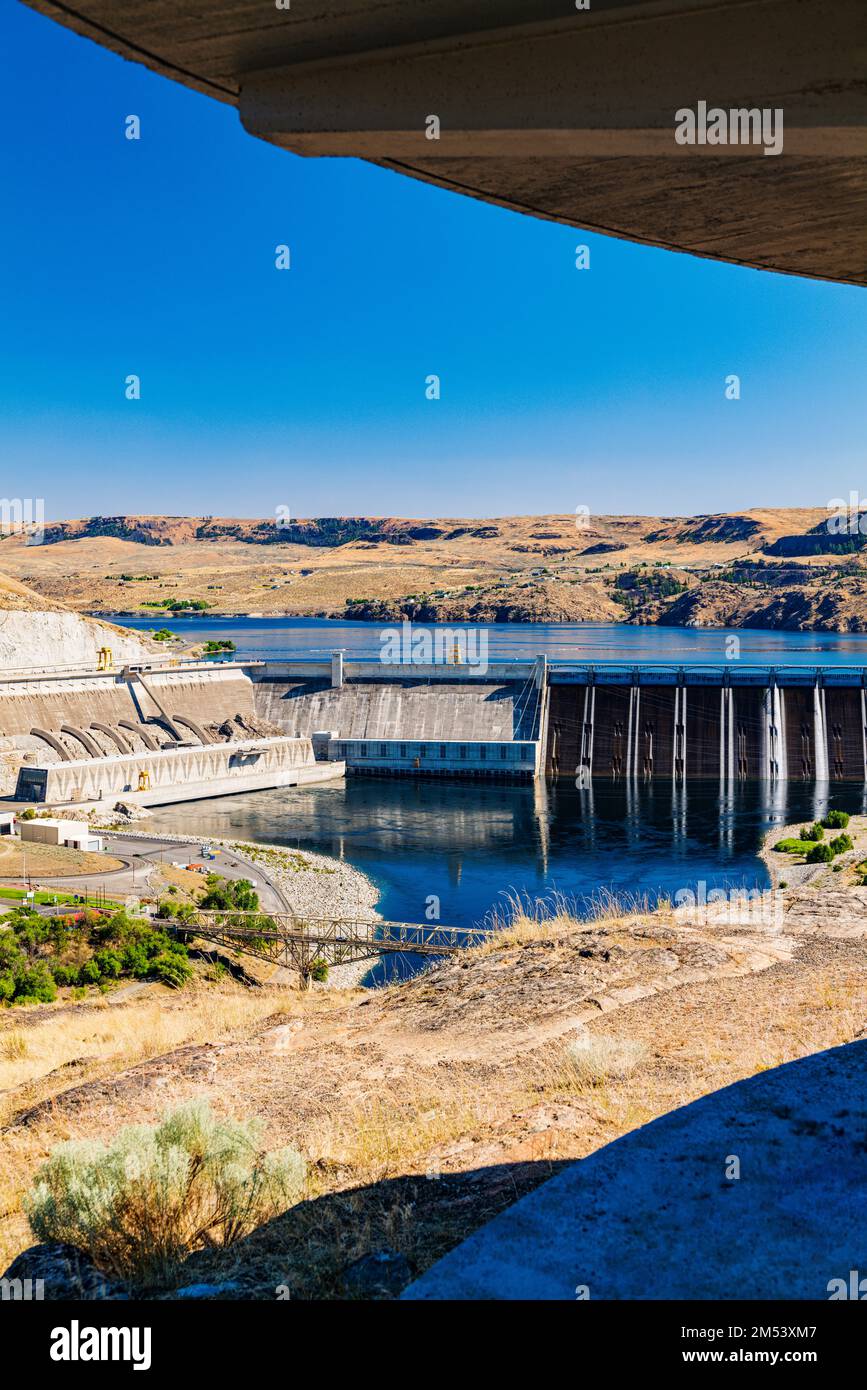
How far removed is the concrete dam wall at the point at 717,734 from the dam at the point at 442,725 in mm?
77

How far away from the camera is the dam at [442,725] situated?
55406 millimetres

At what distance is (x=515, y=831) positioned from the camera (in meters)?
47.4

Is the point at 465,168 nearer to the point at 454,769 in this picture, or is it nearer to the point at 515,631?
the point at 454,769

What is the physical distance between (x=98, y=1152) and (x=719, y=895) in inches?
1124

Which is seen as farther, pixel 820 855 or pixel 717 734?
pixel 717 734

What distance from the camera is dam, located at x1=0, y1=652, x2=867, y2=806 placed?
182ft

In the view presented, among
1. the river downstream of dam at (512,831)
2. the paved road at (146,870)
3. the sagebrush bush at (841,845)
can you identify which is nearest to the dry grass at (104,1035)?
the paved road at (146,870)

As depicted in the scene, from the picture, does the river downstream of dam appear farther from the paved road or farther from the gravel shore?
the paved road

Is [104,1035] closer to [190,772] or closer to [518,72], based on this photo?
[518,72]

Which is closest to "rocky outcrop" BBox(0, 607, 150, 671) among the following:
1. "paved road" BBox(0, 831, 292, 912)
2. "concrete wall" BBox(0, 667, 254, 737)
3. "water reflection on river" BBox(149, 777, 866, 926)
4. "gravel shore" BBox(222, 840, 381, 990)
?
"concrete wall" BBox(0, 667, 254, 737)

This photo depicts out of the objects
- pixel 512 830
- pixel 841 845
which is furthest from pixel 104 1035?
pixel 512 830

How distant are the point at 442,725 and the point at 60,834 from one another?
89.8 feet

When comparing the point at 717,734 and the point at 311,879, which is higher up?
the point at 717,734
